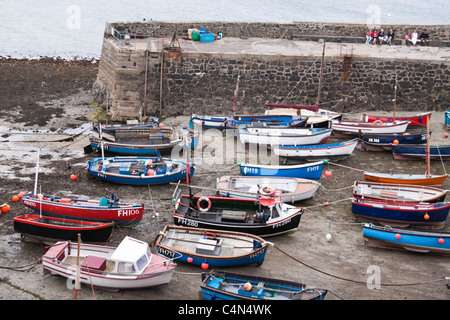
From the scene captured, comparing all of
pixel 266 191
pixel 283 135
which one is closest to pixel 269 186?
pixel 266 191

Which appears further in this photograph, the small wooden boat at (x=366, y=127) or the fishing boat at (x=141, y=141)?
the small wooden boat at (x=366, y=127)

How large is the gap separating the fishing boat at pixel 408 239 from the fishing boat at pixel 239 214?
226 centimetres

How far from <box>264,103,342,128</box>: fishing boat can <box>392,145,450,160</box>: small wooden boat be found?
3.48 meters

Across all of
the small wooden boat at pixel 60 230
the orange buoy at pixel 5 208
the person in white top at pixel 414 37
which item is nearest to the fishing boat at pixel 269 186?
the small wooden boat at pixel 60 230

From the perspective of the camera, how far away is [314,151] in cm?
2319

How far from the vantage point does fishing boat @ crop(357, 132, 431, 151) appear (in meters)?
24.4

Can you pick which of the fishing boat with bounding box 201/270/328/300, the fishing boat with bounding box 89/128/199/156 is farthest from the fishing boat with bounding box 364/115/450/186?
the fishing boat with bounding box 201/270/328/300

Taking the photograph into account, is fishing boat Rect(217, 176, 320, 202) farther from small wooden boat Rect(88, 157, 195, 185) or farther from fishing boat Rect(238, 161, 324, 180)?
small wooden boat Rect(88, 157, 195, 185)

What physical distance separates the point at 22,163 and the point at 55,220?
20.0 feet

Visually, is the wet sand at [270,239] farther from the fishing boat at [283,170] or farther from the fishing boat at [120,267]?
the fishing boat at [283,170]

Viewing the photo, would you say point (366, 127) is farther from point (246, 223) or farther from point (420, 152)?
point (246, 223)

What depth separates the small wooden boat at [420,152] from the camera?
23422 millimetres

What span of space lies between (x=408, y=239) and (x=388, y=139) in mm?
8276
